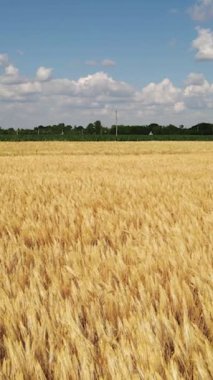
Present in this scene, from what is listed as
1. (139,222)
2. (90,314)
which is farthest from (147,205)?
(90,314)

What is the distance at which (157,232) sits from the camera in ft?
11.6

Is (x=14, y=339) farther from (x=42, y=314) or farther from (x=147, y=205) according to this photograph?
(x=147, y=205)

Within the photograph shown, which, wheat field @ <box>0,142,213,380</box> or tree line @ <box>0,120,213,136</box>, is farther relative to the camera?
tree line @ <box>0,120,213,136</box>

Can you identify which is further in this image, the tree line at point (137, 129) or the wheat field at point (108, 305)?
the tree line at point (137, 129)

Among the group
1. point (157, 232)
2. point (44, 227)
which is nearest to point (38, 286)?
point (157, 232)

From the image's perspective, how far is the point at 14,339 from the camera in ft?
5.71

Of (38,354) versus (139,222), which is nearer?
(38,354)

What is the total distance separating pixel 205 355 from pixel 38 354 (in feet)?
1.70

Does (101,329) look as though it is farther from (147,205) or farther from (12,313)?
(147,205)

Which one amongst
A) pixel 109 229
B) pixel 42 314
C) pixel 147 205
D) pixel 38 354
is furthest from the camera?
pixel 147 205

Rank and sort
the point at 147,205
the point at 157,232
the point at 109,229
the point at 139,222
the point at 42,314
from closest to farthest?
1. the point at 42,314
2. the point at 157,232
3. the point at 109,229
4. the point at 139,222
5. the point at 147,205

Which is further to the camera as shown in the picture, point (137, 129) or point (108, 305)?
point (137, 129)

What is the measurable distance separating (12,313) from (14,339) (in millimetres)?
169

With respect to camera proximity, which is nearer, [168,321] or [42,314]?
[168,321]
